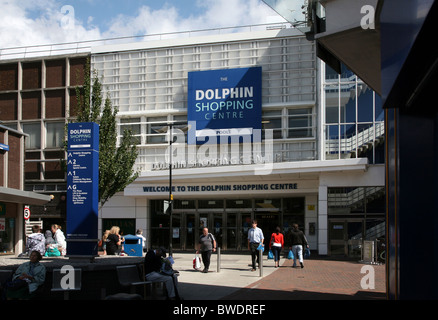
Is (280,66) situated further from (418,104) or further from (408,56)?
(408,56)

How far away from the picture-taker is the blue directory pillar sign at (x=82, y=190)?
12273 millimetres

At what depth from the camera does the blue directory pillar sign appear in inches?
483

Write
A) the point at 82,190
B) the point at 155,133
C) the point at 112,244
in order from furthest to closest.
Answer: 1. the point at 155,133
2. the point at 112,244
3. the point at 82,190

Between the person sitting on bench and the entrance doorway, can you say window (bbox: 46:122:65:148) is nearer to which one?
the entrance doorway

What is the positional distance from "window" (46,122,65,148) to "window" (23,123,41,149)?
24.2 inches

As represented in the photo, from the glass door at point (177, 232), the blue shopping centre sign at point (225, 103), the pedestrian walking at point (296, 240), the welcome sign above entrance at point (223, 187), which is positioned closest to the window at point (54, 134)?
the welcome sign above entrance at point (223, 187)

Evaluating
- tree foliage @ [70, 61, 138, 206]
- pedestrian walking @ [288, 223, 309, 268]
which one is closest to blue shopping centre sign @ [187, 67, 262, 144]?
tree foliage @ [70, 61, 138, 206]

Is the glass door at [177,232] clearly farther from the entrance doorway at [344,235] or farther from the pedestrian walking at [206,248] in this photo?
the pedestrian walking at [206,248]

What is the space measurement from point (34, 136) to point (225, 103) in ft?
42.0

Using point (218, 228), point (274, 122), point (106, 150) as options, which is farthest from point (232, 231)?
point (106, 150)

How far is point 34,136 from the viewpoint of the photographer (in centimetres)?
3238

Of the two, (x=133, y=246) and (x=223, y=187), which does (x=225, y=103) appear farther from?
(x=133, y=246)

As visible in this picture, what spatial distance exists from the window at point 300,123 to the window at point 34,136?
15.9 meters
